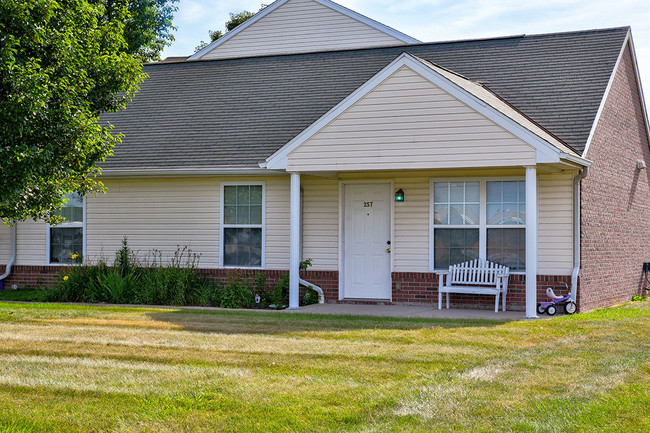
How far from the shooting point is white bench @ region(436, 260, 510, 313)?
13.5 meters

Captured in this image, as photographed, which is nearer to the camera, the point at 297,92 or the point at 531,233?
the point at 531,233

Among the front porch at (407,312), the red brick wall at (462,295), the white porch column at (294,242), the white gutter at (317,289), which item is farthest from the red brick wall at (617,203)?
the white porch column at (294,242)

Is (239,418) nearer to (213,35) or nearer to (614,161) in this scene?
(614,161)

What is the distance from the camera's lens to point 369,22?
858 inches

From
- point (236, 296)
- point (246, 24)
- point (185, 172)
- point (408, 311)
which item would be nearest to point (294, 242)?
point (236, 296)

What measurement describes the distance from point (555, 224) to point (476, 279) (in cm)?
169

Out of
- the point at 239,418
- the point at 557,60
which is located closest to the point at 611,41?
the point at 557,60

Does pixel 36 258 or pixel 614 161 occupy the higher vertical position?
pixel 614 161

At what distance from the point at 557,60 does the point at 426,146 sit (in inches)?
198

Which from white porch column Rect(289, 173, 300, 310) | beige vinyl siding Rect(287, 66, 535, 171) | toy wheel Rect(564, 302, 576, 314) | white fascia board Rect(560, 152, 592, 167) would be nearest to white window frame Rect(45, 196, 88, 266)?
white porch column Rect(289, 173, 300, 310)

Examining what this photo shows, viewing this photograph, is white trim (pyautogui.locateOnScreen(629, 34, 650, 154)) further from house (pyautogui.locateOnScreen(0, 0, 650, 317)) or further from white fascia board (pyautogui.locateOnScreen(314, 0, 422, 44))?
white fascia board (pyautogui.locateOnScreen(314, 0, 422, 44))

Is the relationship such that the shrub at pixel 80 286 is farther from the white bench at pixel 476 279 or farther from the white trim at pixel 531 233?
the white trim at pixel 531 233

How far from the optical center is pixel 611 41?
16.4m

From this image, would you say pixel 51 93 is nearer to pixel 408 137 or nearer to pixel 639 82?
pixel 408 137
